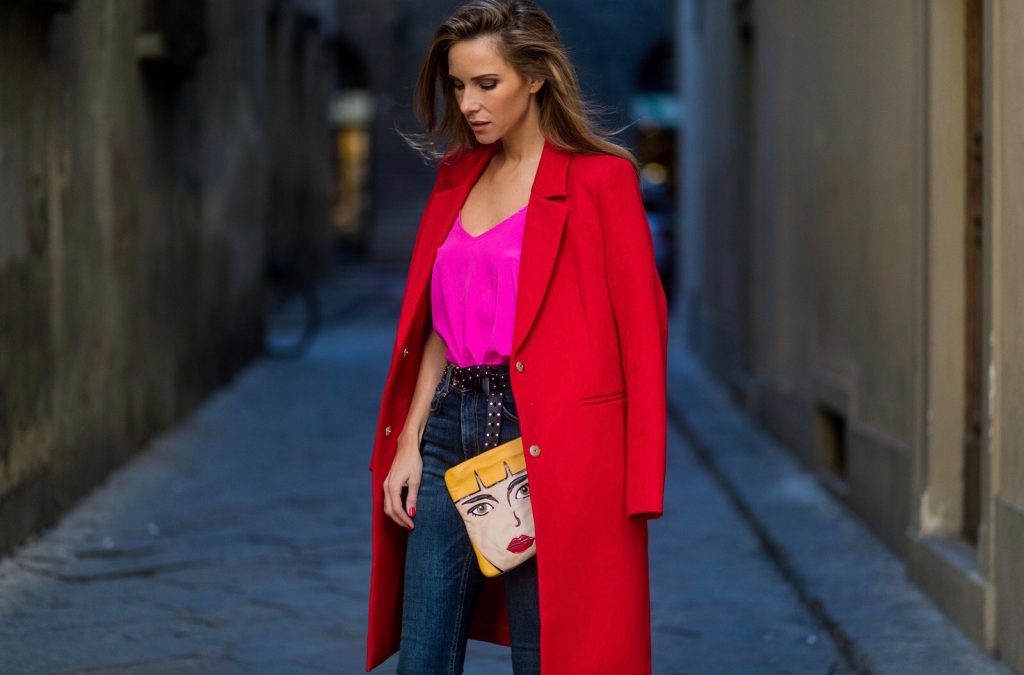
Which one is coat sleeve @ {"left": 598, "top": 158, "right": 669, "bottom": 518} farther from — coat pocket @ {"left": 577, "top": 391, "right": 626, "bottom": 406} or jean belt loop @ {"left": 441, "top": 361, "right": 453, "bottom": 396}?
jean belt loop @ {"left": 441, "top": 361, "right": 453, "bottom": 396}

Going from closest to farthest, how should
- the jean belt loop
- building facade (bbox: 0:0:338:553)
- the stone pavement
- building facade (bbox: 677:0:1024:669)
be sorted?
the jean belt loop
building facade (bbox: 677:0:1024:669)
the stone pavement
building facade (bbox: 0:0:338:553)

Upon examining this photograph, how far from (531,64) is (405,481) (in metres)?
0.83

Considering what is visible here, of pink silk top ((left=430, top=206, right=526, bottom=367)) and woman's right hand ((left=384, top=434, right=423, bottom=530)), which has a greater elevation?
pink silk top ((left=430, top=206, right=526, bottom=367))

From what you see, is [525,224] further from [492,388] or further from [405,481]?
[405,481]

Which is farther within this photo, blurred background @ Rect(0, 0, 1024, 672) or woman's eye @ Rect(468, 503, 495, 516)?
blurred background @ Rect(0, 0, 1024, 672)

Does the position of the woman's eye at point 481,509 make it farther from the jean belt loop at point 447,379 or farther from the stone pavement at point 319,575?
the stone pavement at point 319,575

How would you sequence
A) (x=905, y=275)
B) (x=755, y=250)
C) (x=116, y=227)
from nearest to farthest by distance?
(x=905, y=275), (x=116, y=227), (x=755, y=250)

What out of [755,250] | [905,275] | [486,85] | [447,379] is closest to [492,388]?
[447,379]

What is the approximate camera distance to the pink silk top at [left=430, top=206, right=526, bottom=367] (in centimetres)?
314

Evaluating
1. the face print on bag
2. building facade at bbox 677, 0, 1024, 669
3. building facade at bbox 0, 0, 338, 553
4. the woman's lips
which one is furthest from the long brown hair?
building facade at bbox 0, 0, 338, 553

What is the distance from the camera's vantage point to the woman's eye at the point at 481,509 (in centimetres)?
314

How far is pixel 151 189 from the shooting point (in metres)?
9.56

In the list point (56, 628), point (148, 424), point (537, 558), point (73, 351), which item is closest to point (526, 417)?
point (537, 558)

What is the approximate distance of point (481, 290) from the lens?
3.17m
